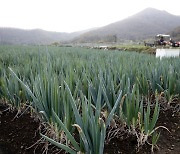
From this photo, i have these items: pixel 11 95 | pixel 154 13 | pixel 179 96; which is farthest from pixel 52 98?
pixel 154 13

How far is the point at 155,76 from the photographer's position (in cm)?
221

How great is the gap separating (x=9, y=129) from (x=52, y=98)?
2.09ft

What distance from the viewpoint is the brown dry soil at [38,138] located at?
4.87 feet

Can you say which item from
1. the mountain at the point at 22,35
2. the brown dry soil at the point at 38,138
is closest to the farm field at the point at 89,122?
the brown dry soil at the point at 38,138

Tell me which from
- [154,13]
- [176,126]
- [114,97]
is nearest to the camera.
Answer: [114,97]

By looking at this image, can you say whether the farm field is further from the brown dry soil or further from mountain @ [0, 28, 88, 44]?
mountain @ [0, 28, 88, 44]

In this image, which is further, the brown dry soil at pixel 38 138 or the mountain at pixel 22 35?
the mountain at pixel 22 35

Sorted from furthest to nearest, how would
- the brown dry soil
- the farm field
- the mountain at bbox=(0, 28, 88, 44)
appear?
the mountain at bbox=(0, 28, 88, 44), the brown dry soil, the farm field

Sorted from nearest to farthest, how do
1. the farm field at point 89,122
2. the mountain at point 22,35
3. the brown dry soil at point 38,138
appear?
the farm field at point 89,122
the brown dry soil at point 38,138
the mountain at point 22,35

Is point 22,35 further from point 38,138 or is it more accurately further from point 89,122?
point 89,122

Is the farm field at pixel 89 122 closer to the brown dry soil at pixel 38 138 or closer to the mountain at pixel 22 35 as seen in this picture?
the brown dry soil at pixel 38 138

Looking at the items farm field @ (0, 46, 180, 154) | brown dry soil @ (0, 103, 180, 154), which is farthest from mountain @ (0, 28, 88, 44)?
A: farm field @ (0, 46, 180, 154)

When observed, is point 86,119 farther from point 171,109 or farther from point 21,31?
point 21,31

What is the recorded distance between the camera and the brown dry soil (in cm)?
149
